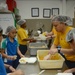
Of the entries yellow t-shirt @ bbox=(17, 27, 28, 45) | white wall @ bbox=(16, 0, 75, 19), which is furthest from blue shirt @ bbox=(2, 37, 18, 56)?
white wall @ bbox=(16, 0, 75, 19)

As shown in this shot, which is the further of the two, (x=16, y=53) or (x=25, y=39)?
(x=25, y=39)

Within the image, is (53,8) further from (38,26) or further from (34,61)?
(34,61)

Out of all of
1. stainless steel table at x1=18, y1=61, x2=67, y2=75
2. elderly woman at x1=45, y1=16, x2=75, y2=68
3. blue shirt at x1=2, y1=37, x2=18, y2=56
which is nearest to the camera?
stainless steel table at x1=18, y1=61, x2=67, y2=75

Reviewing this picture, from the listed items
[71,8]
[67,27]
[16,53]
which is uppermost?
[71,8]

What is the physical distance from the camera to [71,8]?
7.40 m

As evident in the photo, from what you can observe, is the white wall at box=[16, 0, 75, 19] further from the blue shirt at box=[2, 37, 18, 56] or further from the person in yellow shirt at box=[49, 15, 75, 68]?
the person in yellow shirt at box=[49, 15, 75, 68]

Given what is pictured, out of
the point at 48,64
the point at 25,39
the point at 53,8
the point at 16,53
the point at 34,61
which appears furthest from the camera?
the point at 53,8

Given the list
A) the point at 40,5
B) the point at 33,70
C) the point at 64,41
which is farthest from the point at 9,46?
the point at 40,5

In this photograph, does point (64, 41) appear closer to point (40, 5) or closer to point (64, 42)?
point (64, 42)

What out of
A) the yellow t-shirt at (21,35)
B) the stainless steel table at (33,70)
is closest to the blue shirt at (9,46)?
the stainless steel table at (33,70)

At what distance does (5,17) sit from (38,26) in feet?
5.17

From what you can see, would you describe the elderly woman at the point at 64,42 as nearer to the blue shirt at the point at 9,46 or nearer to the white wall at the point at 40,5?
the blue shirt at the point at 9,46

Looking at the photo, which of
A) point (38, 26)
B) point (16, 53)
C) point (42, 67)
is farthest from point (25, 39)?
point (38, 26)

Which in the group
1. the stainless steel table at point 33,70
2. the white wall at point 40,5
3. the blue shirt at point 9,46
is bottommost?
the stainless steel table at point 33,70
